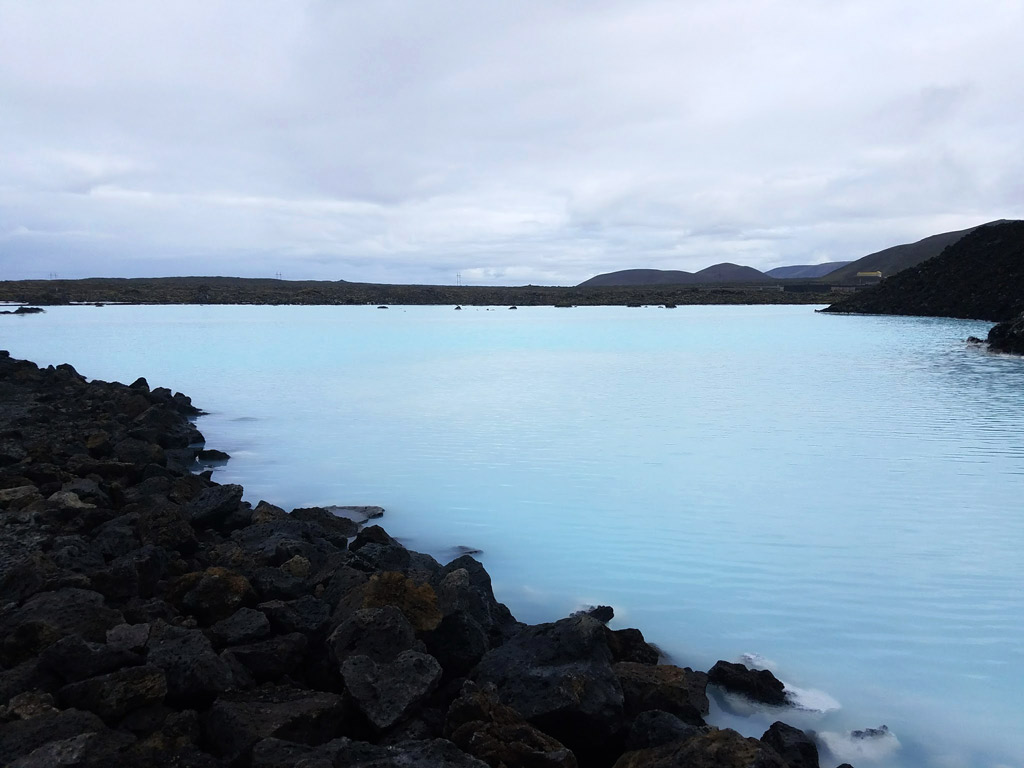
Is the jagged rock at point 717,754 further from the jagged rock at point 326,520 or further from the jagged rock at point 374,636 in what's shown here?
the jagged rock at point 326,520

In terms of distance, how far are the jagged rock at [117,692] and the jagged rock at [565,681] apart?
1.40m

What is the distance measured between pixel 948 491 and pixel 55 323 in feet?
137

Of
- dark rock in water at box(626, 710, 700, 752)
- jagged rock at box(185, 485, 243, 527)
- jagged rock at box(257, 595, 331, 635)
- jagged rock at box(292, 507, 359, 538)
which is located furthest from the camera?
jagged rock at box(292, 507, 359, 538)

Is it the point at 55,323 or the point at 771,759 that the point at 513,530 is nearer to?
the point at 771,759

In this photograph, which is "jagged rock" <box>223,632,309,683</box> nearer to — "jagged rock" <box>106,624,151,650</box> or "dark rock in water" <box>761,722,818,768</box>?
"jagged rock" <box>106,624,151,650</box>

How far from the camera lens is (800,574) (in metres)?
5.78

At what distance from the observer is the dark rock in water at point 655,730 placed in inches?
122

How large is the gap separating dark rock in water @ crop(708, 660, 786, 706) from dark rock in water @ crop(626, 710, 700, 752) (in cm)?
95

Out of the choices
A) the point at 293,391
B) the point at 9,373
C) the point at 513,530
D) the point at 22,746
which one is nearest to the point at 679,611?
the point at 513,530

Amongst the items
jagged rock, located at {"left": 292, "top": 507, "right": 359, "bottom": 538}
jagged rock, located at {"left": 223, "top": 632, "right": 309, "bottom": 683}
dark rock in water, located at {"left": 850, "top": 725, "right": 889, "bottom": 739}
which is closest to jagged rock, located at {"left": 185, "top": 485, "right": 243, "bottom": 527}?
jagged rock, located at {"left": 292, "top": 507, "right": 359, "bottom": 538}

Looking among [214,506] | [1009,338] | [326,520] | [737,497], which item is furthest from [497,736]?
[1009,338]

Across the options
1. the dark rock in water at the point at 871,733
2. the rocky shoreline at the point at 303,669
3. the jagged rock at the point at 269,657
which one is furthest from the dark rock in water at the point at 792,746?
the jagged rock at the point at 269,657

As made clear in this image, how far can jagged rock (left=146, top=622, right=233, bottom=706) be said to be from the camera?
10.5ft

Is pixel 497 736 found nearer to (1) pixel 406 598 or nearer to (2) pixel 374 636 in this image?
(2) pixel 374 636
